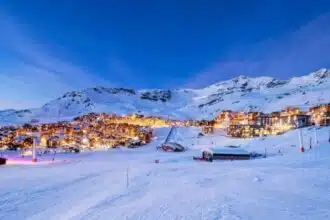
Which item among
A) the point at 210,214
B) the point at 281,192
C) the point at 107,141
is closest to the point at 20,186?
the point at 210,214

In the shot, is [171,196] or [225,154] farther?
[225,154]

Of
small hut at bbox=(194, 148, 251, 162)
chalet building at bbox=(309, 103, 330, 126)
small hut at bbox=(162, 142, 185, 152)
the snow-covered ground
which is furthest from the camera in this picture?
chalet building at bbox=(309, 103, 330, 126)

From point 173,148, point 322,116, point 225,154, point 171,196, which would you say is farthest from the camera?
point 322,116

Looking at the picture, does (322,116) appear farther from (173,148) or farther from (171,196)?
(171,196)

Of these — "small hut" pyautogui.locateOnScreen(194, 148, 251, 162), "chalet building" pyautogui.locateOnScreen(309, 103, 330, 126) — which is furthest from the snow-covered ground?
"chalet building" pyautogui.locateOnScreen(309, 103, 330, 126)

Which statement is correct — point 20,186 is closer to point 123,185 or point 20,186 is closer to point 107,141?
point 123,185

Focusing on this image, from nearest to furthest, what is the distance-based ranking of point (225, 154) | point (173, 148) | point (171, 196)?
point (171, 196)
point (225, 154)
point (173, 148)

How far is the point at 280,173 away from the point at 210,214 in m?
11.2

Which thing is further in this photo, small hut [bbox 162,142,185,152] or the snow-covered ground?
small hut [bbox 162,142,185,152]

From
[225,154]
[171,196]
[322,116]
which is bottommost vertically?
[171,196]

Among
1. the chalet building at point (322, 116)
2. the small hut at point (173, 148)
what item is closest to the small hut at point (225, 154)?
the small hut at point (173, 148)

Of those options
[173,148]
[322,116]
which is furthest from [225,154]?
[322,116]

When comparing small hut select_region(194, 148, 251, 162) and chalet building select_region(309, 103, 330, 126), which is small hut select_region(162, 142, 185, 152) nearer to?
small hut select_region(194, 148, 251, 162)

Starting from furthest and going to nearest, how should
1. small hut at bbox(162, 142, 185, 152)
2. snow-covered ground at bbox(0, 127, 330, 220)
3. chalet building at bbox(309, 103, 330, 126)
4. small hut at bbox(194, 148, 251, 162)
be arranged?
chalet building at bbox(309, 103, 330, 126) → small hut at bbox(162, 142, 185, 152) → small hut at bbox(194, 148, 251, 162) → snow-covered ground at bbox(0, 127, 330, 220)
